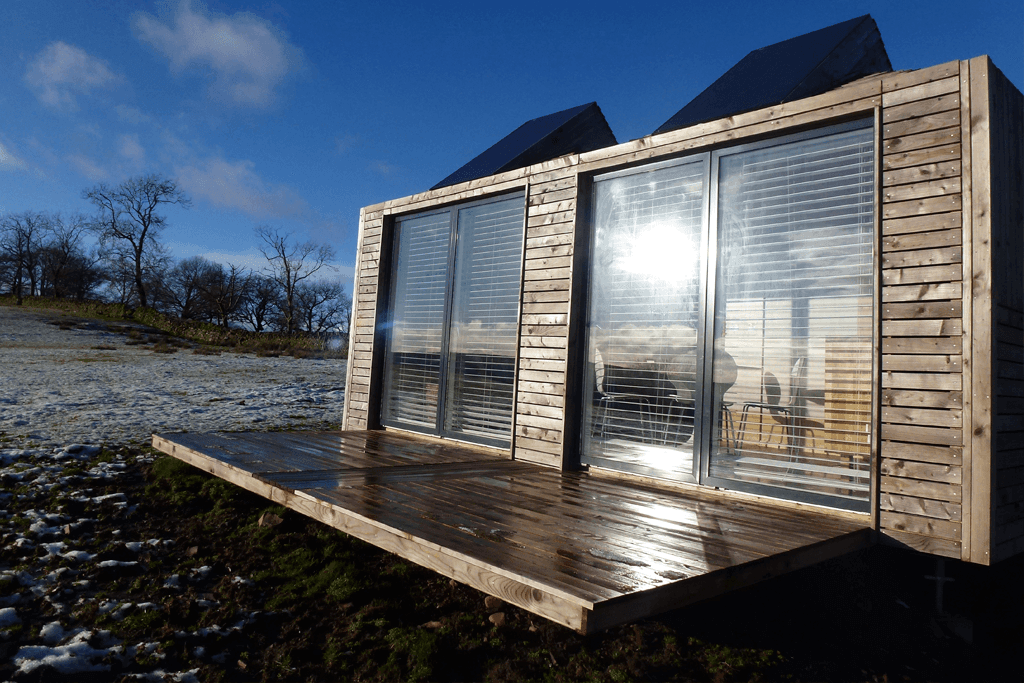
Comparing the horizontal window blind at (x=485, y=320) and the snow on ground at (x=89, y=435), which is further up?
the horizontal window blind at (x=485, y=320)

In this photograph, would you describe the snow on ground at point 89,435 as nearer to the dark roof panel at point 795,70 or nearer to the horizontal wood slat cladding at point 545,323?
the horizontal wood slat cladding at point 545,323

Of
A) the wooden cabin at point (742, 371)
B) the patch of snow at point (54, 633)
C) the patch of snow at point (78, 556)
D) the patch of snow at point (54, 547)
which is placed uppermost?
the wooden cabin at point (742, 371)

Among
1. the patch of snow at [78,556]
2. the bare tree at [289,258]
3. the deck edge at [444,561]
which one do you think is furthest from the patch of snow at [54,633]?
the bare tree at [289,258]

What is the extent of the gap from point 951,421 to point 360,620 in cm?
332

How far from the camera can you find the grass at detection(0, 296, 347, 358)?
1748 centimetres

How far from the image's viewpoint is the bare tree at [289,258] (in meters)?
29.3

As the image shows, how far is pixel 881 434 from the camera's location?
303cm

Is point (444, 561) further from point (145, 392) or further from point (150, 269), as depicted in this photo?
point (150, 269)

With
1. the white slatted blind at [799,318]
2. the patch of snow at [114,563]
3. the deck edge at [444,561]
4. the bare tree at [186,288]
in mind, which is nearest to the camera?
the deck edge at [444,561]

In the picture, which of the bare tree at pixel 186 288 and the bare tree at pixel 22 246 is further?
the bare tree at pixel 186 288

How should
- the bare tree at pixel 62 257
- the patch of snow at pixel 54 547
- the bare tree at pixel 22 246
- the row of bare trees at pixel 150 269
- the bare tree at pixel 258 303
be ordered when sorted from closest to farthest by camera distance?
1. the patch of snow at pixel 54 547
2. the row of bare trees at pixel 150 269
3. the bare tree at pixel 22 246
4. the bare tree at pixel 62 257
5. the bare tree at pixel 258 303

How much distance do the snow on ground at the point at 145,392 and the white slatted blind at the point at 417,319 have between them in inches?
79.0

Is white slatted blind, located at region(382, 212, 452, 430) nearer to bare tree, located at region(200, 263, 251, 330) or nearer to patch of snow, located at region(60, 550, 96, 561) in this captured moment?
patch of snow, located at region(60, 550, 96, 561)

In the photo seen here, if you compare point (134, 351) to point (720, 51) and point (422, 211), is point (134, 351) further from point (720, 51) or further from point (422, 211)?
point (720, 51)
